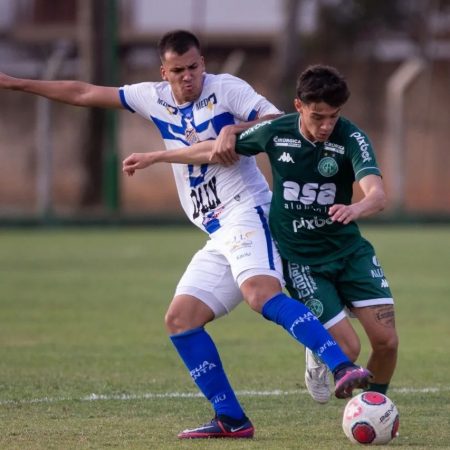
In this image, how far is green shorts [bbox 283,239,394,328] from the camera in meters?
6.35

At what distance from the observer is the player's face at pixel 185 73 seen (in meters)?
6.53

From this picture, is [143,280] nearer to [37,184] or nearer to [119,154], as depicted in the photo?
[119,154]

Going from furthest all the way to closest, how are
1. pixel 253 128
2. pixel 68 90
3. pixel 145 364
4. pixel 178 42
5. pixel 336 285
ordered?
pixel 145 364, pixel 68 90, pixel 178 42, pixel 336 285, pixel 253 128

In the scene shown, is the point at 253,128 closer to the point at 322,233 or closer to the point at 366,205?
the point at 322,233

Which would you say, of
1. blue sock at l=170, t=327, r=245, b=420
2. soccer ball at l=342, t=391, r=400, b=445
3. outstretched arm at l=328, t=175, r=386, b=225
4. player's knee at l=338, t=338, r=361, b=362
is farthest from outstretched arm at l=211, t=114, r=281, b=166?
soccer ball at l=342, t=391, r=400, b=445

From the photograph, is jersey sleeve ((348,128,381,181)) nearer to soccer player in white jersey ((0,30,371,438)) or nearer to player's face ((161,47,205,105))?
soccer player in white jersey ((0,30,371,438))

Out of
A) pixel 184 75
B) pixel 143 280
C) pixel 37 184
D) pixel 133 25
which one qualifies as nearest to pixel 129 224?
pixel 37 184

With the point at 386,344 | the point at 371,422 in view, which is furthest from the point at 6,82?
the point at 371,422

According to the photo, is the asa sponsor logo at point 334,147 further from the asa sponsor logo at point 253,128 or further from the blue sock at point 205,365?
the blue sock at point 205,365

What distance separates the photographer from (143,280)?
45.7 ft

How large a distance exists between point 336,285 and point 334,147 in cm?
75

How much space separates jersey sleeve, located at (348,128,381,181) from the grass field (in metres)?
1.29

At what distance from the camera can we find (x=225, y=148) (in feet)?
20.6

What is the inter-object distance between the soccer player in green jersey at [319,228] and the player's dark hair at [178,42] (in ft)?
1.71
